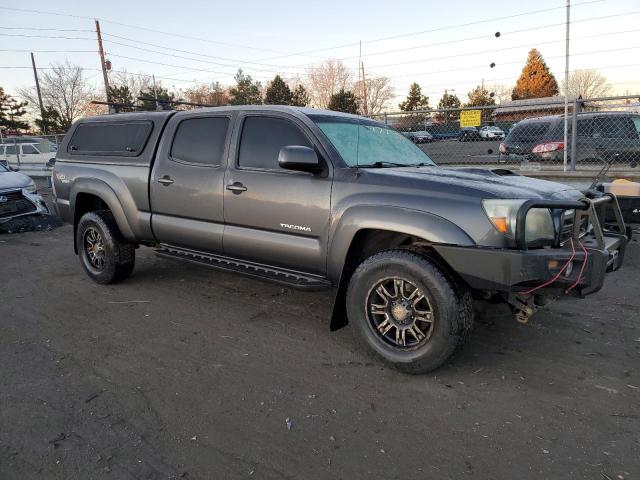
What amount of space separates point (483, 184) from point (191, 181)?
260cm

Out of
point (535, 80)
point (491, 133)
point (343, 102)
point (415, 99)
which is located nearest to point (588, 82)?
point (535, 80)

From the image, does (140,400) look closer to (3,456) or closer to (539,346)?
(3,456)

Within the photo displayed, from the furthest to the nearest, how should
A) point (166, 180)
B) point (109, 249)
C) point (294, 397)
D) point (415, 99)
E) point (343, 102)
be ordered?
point (415, 99)
point (343, 102)
point (109, 249)
point (166, 180)
point (294, 397)

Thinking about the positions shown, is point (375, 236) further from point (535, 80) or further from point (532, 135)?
point (535, 80)

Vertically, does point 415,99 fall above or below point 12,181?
above

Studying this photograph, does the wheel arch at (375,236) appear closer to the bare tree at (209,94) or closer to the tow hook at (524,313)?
the tow hook at (524,313)

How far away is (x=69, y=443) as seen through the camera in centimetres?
246

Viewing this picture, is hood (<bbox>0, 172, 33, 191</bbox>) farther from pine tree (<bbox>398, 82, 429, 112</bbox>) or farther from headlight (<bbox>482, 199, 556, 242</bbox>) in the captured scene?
pine tree (<bbox>398, 82, 429, 112</bbox>)

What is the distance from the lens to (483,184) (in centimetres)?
319

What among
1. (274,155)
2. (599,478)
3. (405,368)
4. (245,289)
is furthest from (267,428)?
(245,289)

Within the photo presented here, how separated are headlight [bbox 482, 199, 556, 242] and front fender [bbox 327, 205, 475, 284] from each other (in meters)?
0.20

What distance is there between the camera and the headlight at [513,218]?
9.50 feet

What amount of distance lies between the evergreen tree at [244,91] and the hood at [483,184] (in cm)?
5387

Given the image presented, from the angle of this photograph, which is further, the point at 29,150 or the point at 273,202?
the point at 29,150
